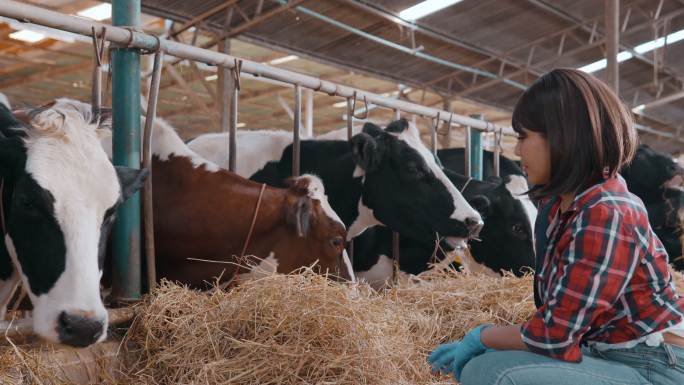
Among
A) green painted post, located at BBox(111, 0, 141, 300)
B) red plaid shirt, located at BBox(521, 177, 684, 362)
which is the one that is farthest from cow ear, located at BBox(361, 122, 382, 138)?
red plaid shirt, located at BBox(521, 177, 684, 362)

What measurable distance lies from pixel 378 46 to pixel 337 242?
26.5 ft

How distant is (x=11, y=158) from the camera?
7.69 ft

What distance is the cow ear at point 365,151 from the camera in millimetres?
4457

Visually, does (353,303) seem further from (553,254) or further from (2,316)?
(2,316)

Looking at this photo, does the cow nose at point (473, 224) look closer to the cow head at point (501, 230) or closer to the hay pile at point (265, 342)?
the cow head at point (501, 230)

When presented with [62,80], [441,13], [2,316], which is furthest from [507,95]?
[2,316]

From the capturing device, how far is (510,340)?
5.99 feet

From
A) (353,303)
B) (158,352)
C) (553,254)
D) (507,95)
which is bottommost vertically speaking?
(158,352)

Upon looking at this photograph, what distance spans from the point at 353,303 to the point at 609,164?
1.21 m

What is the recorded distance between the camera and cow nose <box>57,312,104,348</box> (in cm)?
215

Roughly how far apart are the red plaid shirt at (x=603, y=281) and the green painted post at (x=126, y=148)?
1734 mm

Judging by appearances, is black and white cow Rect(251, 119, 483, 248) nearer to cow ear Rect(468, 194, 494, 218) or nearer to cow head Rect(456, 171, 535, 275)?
cow ear Rect(468, 194, 494, 218)

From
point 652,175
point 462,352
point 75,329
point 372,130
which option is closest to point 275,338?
point 75,329

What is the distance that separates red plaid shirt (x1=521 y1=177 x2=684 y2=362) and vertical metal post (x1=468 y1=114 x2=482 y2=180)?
436 centimetres
